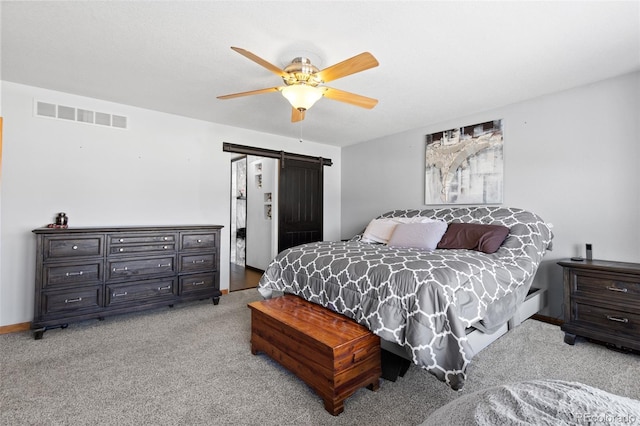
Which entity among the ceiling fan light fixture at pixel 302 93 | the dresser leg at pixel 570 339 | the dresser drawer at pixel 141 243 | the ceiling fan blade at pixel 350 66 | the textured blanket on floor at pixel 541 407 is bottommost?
the dresser leg at pixel 570 339

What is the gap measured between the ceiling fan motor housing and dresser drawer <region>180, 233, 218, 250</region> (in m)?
2.21

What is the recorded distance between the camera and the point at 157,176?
12.4ft

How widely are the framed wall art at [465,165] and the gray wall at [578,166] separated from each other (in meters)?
0.11

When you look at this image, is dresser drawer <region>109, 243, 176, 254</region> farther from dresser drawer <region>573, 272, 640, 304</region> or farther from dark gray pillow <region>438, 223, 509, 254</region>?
dresser drawer <region>573, 272, 640, 304</region>

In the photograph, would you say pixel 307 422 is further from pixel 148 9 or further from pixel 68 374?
pixel 148 9

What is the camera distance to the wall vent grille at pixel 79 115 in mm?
3096

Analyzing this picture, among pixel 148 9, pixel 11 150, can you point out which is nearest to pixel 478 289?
pixel 148 9

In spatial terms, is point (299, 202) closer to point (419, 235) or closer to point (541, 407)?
point (419, 235)

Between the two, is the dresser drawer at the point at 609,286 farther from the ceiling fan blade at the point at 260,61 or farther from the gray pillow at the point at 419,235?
the ceiling fan blade at the point at 260,61

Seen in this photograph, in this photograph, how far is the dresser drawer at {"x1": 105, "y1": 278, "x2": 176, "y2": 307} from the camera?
3.08 meters

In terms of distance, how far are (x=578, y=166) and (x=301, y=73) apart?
293cm

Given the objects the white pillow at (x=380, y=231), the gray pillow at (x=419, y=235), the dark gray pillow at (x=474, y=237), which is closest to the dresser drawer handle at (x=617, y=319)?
the dark gray pillow at (x=474, y=237)

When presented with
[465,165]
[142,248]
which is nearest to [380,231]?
[465,165]

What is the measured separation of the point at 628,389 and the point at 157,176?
4727 millimetres
